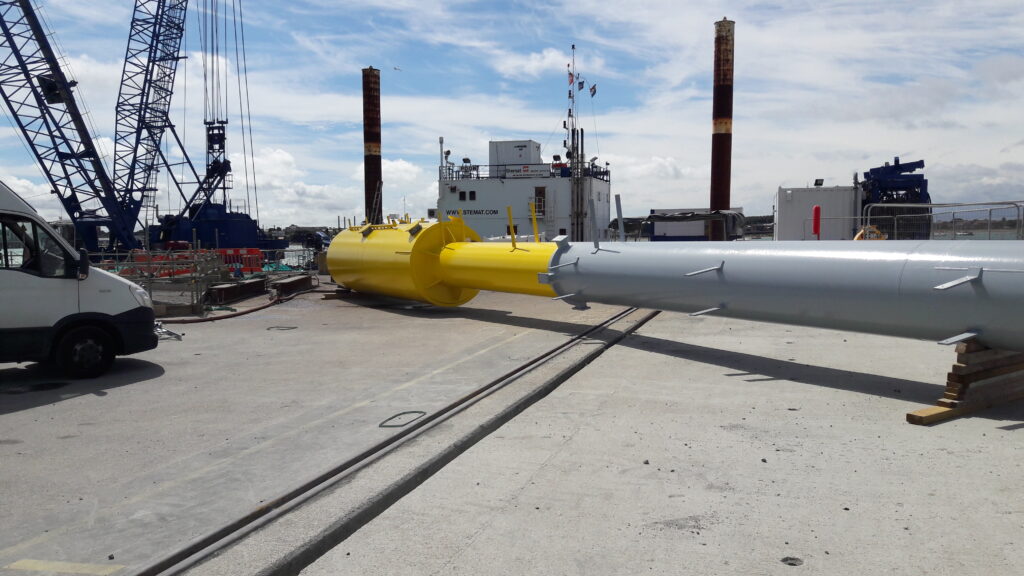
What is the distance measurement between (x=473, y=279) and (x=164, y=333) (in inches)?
202

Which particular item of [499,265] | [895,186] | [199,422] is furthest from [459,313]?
[895,186]

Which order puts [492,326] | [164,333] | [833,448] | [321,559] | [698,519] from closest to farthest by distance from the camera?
[321,559] → [698,519] → [833,448] → [164,333] → [492,326]

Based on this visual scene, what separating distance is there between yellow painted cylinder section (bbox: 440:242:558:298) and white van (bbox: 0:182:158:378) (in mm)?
5594

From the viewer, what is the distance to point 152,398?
721 cm

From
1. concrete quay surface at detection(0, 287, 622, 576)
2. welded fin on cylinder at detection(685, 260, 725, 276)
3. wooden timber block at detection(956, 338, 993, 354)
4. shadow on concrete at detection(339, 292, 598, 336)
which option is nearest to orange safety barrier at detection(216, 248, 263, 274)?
shadow on concrete at detection(339, 292, 598, 336)

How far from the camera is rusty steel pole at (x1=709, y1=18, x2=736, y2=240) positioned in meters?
35.4

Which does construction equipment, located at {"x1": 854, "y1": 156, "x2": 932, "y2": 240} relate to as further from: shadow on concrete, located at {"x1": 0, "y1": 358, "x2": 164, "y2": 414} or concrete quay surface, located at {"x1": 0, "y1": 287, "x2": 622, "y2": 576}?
shadow on concrete, located at {"x1": 0, "y1": 358, "x2": 164, "y2": 414}

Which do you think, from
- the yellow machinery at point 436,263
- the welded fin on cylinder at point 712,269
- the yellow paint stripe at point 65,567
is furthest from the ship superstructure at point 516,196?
the yellow paint stripe at point 65,567

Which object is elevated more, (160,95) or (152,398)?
(160,95)

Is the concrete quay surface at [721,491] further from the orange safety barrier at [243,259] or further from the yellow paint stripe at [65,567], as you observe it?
the orange safety barrier at [243,259]

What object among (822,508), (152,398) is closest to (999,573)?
(822,508)

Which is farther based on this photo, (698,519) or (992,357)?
(992,357)

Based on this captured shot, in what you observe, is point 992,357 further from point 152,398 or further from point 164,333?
point 164,333

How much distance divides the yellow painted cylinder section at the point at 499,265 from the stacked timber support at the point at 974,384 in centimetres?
585
